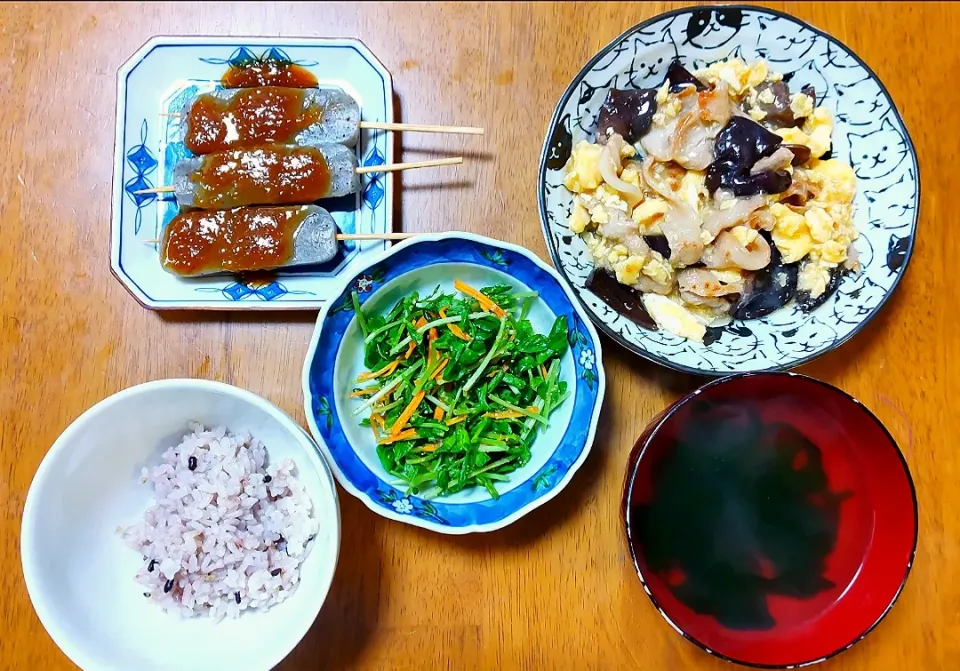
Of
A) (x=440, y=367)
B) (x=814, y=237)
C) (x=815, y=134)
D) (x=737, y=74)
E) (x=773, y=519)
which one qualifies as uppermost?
(x=737, y=74)

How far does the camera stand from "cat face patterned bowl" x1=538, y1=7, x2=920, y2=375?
1.62m

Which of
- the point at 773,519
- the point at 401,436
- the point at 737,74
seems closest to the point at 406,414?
the point at 401,436

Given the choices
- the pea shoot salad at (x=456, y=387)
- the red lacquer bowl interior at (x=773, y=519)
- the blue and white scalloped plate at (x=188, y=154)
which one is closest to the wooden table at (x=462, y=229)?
the blue and white scalloped plate at (x=188, y=154)

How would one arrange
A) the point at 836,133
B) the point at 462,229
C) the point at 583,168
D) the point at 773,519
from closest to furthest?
the point at 773,519 < the point at 583,168 < the point at 836,133 < the point at 462,229

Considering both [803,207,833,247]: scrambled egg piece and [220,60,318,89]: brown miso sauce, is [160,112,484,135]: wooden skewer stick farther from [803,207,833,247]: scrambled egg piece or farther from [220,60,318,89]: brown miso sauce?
[803,207,833,247]: scrambled egg piece

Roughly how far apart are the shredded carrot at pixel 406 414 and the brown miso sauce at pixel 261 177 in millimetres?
592

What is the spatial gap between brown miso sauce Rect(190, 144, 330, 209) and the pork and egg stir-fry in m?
0.66

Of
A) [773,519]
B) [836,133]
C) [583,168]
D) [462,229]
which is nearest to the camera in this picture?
[773,519]

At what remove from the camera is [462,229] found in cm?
184

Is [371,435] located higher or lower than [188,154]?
lower

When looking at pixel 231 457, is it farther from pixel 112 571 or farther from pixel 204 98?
pixel 204 98

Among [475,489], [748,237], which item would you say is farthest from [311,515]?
[748,237]

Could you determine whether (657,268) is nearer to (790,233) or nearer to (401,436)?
(790,233)

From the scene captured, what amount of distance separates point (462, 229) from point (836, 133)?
3.30ft
